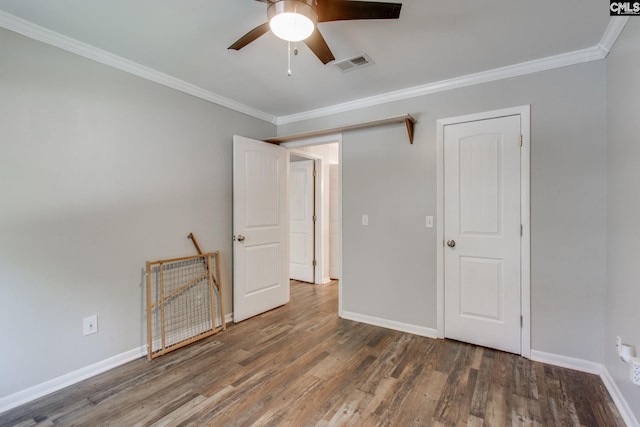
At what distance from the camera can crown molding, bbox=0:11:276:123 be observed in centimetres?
187

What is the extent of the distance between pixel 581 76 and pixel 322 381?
296 cm

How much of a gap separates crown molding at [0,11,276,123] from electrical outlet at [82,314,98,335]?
192 centimetres

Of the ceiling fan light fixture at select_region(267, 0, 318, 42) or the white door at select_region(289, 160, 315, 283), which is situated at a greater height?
the ceiling fan light fixture at select_region(267, 0, 318, 42)

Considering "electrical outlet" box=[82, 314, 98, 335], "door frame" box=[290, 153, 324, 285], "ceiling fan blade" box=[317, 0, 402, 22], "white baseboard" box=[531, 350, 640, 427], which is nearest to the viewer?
"ceiling fan blade" box=[317, 0, 402, 22]

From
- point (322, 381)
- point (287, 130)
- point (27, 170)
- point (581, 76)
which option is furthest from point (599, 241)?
point (27, 170)

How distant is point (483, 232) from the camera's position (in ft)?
8.53

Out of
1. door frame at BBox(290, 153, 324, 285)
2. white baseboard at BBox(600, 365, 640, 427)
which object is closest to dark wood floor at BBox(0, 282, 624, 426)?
white baseboard at BBox(600, 365, 640, 427)

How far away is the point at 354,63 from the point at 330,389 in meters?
Result: 2.45

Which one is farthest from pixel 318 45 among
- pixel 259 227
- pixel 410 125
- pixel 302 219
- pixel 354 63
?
pixel 302 219

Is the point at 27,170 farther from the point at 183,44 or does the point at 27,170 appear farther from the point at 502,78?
the point at 502,78

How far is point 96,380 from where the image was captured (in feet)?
7.02

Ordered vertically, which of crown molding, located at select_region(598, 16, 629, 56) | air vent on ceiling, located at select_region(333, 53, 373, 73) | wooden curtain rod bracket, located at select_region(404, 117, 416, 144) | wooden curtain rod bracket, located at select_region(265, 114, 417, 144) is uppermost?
air vent on ceiling, located at select_region(333, 53, 373, 73)

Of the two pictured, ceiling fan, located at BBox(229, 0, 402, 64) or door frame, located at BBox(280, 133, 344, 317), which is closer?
ceiling fan, located at BBox(229, 0, 402, 64)

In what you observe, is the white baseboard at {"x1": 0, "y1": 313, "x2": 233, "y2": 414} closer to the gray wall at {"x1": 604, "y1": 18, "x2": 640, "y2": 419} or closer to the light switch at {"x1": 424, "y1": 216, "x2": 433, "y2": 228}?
the light switch at {"x1": 424, "y1": 216, "x2": 433, "y2": 228}
